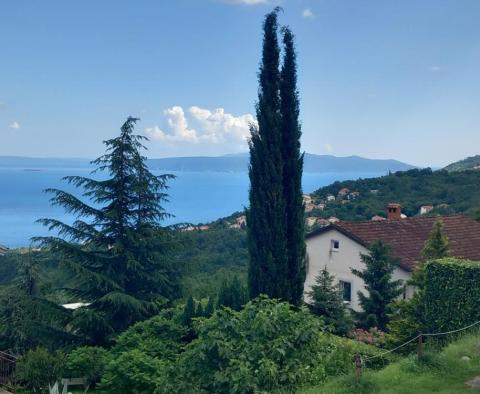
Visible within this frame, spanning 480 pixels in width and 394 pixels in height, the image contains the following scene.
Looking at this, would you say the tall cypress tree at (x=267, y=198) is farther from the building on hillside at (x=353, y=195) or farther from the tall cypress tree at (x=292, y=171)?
the building on hillside at (x=353, y=195)

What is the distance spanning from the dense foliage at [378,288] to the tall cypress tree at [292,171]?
3.55 metres

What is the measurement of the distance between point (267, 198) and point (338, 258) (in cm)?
860

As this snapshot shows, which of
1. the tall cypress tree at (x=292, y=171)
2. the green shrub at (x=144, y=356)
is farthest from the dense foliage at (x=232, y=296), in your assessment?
the tall cypress tree at (x=292, y=171)

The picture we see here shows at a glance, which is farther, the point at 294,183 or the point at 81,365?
the point at 294,183

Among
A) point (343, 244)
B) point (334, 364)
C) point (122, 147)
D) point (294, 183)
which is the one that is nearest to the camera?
point (334, 364)

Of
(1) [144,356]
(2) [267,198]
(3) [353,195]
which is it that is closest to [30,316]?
(1) [144,356]

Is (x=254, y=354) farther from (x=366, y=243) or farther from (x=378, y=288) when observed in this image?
(x=366, y=243)

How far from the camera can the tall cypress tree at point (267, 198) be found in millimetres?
13188

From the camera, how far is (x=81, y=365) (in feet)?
38.7

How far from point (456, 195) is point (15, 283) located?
30408mm

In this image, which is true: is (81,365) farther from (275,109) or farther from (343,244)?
(343,244)

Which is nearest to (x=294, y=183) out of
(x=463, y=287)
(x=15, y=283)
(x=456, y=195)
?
(x=463, y=287)

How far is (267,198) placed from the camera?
1337 cm

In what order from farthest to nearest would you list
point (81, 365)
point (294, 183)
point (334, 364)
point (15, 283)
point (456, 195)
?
point (456, 195), point (15, 283), point (294, 183), point (81, 365), point (334, 364)
